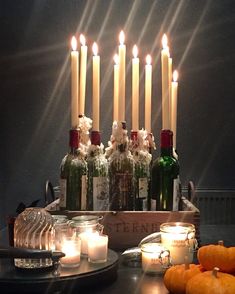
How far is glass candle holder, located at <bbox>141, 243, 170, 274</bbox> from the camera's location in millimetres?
1019

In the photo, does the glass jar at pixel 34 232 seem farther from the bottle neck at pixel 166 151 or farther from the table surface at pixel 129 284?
the bottle neck at pixel 166 151

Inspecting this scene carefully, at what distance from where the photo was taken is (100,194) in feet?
4.27

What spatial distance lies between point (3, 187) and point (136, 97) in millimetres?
1395

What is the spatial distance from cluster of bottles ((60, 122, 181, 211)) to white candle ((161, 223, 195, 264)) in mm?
206

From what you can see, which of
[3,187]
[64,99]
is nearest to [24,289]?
[3,187]

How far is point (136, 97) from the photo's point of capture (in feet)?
4.60

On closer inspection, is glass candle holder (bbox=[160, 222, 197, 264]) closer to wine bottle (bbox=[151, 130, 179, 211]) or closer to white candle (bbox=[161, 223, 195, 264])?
white candle (bbox=[161, 223, 195, 264])

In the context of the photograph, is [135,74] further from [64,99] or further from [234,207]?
[234,207]

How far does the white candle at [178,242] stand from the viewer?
3.53 feet

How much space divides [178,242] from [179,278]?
0.20m

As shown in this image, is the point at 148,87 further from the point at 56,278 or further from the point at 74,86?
the point at 56,278

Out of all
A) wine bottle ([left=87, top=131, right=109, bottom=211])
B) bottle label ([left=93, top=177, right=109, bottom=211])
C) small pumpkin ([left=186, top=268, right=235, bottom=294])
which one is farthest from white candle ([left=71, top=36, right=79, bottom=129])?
small pumpkin ([left=186, top=268, right=235, bottom=294])

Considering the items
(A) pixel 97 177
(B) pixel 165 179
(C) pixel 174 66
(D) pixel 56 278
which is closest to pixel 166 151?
(B) pixel 165 179

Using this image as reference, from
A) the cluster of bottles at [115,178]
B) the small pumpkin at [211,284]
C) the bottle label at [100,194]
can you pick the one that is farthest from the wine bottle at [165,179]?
the small pumpkin at [211,284]
